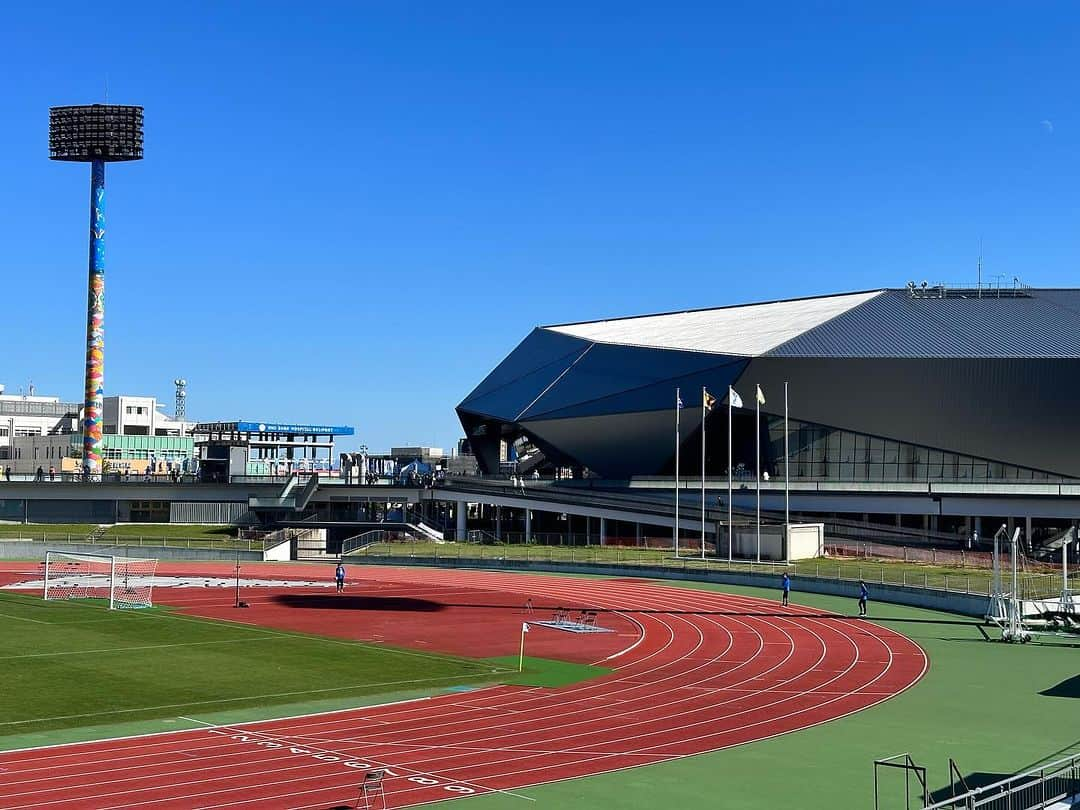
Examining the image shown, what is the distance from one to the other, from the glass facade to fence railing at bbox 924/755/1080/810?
64045mm

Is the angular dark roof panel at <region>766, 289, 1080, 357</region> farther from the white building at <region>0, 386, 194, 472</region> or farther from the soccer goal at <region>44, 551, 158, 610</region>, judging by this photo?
the white building at <region>0, 386, 194, 472</region>

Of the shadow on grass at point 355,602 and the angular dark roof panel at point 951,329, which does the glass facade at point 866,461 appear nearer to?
the angular dark roof panel at point 951,329

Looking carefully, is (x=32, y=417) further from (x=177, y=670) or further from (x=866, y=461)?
(x=177, y=670)

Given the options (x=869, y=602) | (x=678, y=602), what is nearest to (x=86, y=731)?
(x=678, y=602)

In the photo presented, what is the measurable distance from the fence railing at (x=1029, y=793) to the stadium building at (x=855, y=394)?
64.0 metres

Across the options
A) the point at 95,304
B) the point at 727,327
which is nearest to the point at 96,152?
the point at 95,304

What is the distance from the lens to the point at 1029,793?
692 inches

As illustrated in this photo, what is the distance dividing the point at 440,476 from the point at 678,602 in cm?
5716

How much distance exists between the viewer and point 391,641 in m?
39.1

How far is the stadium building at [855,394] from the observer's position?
79750 mm

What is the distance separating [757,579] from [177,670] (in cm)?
3124

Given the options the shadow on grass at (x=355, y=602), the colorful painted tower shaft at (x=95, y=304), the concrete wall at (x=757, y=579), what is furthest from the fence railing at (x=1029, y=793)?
the colorful painted tower shaft at (x=95, y=304)

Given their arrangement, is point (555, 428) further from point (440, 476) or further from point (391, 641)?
point (391, 641)

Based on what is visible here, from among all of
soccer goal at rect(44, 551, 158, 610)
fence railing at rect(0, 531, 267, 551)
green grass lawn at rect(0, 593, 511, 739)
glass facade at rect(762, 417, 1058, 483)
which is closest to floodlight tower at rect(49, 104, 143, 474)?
fence railing at rect(0, 531, 267, 551)
